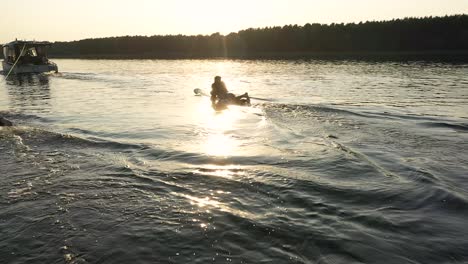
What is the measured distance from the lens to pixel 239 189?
28.1 ft

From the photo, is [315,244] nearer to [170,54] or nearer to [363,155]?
[363,155]

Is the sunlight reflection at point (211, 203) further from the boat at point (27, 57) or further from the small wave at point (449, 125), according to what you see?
the boat at point (27, 57)

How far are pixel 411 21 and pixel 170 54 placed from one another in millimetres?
71737

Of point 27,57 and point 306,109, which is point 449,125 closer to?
point 306,109

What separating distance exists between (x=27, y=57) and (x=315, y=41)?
6890 cm

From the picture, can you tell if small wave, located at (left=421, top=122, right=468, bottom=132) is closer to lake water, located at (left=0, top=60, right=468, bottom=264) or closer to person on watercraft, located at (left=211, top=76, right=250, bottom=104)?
lake water, located at (left=0, top=60, right=468, bottom=264)

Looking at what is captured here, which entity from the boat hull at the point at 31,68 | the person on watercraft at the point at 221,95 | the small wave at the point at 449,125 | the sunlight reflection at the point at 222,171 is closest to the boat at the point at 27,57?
the boat hull at the point at 31,68

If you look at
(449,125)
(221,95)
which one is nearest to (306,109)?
(221,95)

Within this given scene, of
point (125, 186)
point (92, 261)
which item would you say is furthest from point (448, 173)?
point (92, 261)

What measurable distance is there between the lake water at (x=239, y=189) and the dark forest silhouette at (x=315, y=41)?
75483 millimetres

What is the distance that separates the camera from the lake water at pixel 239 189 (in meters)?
6.12

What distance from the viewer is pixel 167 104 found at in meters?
23.6

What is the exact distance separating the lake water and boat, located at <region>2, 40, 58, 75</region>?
110ft

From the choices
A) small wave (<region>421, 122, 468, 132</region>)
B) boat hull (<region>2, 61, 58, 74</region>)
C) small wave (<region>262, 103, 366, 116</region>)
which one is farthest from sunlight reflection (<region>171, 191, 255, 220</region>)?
boat hull (<region>2, 61, 58, 74</region>)
